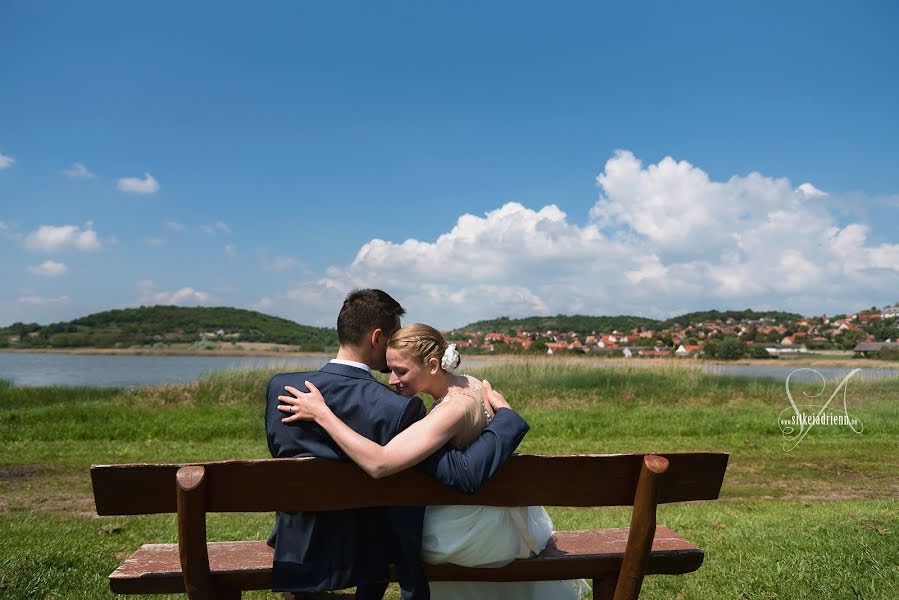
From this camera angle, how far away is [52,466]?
353 inches

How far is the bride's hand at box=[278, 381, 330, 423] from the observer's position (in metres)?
2.27

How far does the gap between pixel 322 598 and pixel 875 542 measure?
362 centimetres

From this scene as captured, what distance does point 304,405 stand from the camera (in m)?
2.29

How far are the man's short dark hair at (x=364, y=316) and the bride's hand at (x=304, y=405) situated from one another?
326 mm

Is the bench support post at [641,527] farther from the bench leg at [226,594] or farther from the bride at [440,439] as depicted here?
the bench leg at [226,594]

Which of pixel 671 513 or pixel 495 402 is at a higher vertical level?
pixel 495 402

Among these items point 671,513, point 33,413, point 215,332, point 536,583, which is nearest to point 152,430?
point 33,413

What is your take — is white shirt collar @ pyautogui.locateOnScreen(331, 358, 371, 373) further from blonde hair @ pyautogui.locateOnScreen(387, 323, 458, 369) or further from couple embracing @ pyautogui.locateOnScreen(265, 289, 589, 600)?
blonde hair @ pyautogui.locateOnScreen(387, 323, 458, 369)

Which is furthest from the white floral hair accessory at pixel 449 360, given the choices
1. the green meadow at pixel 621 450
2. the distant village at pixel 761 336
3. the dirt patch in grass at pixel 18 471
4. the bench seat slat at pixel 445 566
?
the distant village at pixel 761 336

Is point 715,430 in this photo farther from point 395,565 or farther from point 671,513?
point 395,565

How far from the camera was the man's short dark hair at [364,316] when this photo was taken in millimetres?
2635

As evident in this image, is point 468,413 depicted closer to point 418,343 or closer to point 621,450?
point 418,343

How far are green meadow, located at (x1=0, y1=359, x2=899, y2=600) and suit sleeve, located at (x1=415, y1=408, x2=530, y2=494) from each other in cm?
230

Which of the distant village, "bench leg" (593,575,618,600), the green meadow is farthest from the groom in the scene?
the distant village
